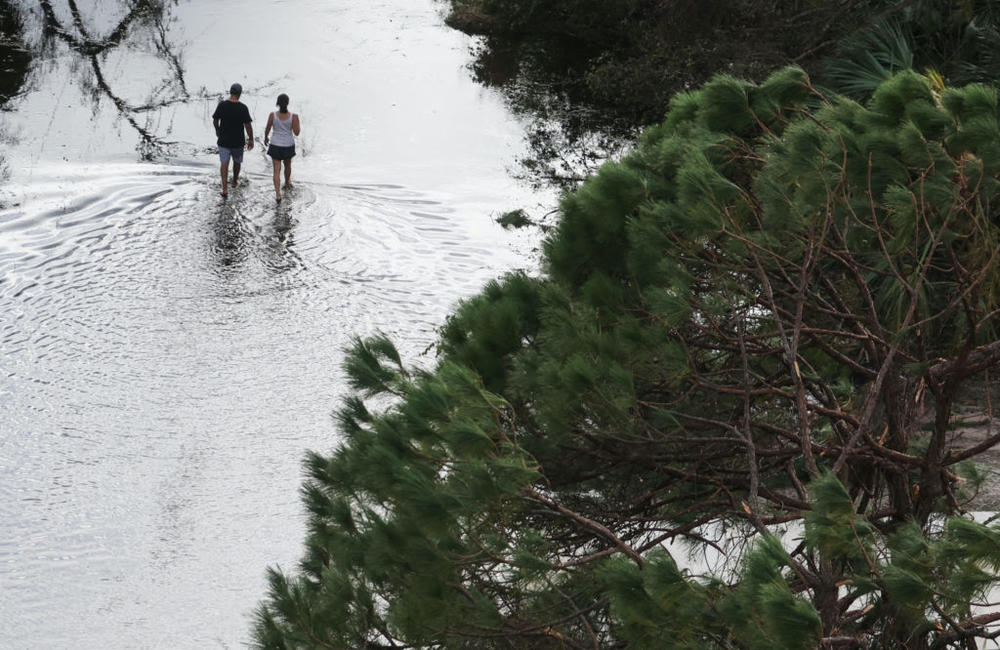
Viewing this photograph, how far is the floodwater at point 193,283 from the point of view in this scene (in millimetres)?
9523

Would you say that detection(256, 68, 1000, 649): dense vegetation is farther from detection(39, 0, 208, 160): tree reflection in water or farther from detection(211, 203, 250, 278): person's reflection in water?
detection(39, 0, 208, 160): tree reflection in water

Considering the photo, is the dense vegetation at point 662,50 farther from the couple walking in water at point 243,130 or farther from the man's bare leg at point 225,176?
the man's bare leg at point 225,176

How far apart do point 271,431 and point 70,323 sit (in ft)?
10.2

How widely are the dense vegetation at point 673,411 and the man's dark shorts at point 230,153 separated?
1071 cm

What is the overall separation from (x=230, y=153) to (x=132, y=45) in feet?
29.8

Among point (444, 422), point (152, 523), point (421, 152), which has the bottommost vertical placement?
point (152, 523)

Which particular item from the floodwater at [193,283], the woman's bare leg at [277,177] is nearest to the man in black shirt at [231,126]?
the woman's bare leg at [277,177]

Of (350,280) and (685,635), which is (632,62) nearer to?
(350,280)

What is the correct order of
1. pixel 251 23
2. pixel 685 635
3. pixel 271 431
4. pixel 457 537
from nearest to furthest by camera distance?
pixel 685 635 → pixel 457 537 → pixel 271 431 → pixel 251 23

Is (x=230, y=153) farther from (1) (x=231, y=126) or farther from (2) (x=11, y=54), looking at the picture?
(2) (x=11, y=54)

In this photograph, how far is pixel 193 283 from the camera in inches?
558

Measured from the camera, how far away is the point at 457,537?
16.1 feet

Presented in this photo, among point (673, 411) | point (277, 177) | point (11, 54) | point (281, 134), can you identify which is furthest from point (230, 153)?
point (673, 411)

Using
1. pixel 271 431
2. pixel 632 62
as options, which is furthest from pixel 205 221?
pixel 632 62
